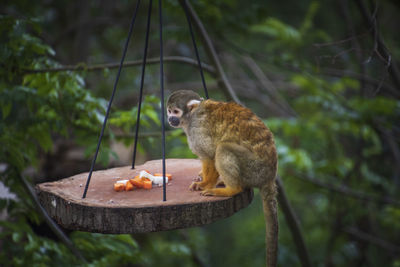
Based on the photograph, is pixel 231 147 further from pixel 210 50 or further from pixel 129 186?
pixel 210 50

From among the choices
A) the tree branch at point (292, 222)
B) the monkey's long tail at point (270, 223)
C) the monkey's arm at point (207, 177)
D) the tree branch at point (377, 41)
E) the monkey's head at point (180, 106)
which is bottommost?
the tree branch at point (292, 222)

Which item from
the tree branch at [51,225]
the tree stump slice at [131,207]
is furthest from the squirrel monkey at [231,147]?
the tree branch at [51,225]

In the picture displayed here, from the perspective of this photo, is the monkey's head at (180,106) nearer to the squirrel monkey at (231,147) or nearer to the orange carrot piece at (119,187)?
the squirrel monkey at (231,147)

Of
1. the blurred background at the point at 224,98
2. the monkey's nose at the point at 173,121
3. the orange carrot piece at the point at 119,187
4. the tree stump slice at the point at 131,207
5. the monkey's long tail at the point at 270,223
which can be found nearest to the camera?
the tree stump slice at the point at 131,207

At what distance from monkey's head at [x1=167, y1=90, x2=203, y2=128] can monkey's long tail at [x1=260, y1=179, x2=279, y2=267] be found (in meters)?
0.73

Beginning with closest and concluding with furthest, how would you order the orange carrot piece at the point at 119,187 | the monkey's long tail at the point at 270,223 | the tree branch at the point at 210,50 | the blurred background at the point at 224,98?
the orange carrot piece at the point at 119,187, the monkey's long tail at the point at 270,223, the blurred background at the point at 224,98, the tree branch at the point at 210,50

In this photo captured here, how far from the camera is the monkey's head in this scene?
2.57 meters

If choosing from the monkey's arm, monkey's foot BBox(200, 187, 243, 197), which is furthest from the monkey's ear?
monkey's foot BBox(200, 187, 243, 197)

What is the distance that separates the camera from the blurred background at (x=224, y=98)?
3.15 m

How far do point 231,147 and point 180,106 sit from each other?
48 cm

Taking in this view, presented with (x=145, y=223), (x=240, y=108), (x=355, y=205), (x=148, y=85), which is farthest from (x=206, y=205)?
(x=148, y=85)

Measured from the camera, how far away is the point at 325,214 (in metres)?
6.99

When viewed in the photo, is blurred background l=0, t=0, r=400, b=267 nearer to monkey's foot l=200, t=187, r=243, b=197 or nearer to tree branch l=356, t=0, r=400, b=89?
tree branch l=356, t=0, r=400, b=89

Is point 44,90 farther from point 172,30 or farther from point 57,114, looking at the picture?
point 172,30
